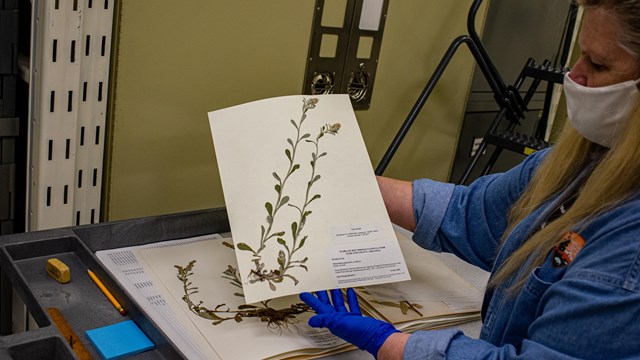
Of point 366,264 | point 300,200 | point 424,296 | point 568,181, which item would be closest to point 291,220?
point 300,200

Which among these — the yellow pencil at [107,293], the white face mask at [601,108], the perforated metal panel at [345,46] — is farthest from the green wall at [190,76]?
the white face mask at [601,108]

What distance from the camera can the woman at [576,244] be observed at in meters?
0.74

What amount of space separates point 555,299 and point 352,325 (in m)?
0.30

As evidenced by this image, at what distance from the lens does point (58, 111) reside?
1.20 meters

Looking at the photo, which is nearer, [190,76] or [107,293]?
[107,293]

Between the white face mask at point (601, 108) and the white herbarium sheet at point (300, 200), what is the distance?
1.26ft

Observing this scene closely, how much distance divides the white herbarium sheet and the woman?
66mm

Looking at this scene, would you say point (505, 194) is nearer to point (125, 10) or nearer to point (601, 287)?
point (601, 287)

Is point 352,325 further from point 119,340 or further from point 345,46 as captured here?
point 345,46

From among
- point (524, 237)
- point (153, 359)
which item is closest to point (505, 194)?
point (524, 237)

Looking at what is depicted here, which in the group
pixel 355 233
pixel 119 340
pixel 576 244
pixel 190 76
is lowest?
pixel 119 340

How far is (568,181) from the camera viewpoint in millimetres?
1005

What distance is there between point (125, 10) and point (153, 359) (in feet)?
2.19

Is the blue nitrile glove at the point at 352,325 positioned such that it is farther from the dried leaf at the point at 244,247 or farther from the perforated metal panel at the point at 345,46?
the perforated metal panel at the point at 345,46
